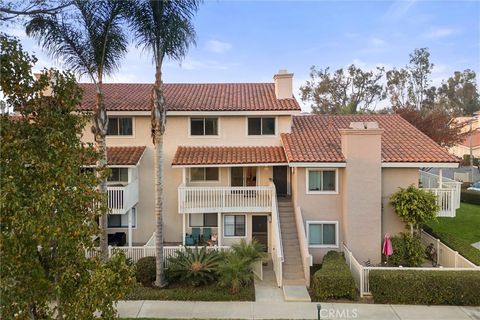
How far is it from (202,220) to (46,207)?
1447 cm

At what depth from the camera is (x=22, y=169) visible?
6.53 meters

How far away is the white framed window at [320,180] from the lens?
18250mm

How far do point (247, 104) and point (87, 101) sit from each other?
8.67 meters

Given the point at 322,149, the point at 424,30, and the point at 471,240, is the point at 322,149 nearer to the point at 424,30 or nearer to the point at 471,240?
the point at 471,240

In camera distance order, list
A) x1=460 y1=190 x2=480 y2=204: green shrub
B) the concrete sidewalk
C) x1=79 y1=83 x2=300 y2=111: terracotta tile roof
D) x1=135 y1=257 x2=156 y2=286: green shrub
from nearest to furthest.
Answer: the concrete sidewalk < x1=135 y1=257 x2=156 y2=286: green shrub < x1=79 y1=83 x2=300 y2=111: terracotta tile roof < x1=460 y1=190 x2=480 y2=204: green shrub

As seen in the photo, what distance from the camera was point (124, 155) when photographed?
1961 centimetres

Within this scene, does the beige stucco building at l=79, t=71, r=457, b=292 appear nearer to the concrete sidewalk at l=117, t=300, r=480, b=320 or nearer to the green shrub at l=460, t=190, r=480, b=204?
the concrete sidewalk at l=117, t=300, r=480, b=320

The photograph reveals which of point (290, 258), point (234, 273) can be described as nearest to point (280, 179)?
point (290, 258)

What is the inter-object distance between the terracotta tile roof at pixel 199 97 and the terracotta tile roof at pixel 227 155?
213 cm

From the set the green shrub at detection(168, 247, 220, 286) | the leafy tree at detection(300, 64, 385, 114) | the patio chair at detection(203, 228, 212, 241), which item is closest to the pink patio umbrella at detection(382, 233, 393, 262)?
the green shrub at detection(168, 247, 220, 286)

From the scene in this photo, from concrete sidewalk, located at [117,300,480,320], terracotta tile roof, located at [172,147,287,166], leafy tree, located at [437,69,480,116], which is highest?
leafy tree, located at [437,69,480,116]

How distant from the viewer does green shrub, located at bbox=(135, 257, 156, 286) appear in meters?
15.5

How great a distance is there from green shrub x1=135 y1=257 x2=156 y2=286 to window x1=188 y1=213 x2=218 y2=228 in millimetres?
4995

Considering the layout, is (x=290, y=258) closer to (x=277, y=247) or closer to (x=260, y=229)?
(x=277, y=247)
